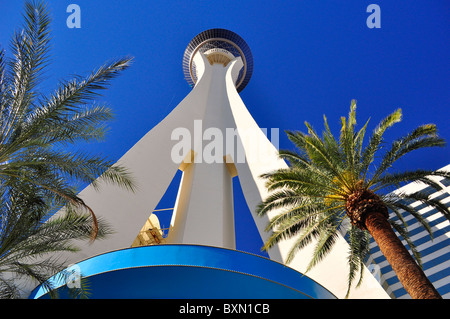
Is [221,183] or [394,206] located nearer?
[394,206]

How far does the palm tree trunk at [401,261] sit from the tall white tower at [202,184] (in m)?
5.53

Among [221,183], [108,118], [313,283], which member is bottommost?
[313,283]

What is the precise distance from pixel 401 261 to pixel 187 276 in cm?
458

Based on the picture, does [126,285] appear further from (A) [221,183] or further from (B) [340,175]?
(A) [221,183]

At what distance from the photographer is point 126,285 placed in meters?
9.02

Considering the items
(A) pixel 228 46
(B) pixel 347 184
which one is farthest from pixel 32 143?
(A) pixel 228 46

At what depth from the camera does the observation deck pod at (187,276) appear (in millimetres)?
8656

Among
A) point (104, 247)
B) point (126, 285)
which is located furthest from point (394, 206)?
point (104, 247)

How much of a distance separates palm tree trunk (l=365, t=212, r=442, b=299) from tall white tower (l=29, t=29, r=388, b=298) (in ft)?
18.1

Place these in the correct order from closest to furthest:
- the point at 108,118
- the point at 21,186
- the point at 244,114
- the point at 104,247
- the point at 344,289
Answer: the point at 21,186
the point at 108,118
the point at 344,289
the point at 104,247
the point at 244,114

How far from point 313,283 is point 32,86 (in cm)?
743

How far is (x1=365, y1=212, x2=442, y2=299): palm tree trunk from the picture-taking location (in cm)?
774

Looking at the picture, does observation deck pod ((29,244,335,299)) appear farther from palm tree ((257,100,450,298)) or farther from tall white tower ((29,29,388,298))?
tall white tower ((29,29,388,298))

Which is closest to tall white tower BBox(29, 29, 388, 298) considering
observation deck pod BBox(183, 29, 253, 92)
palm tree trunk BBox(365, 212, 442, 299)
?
palm tree trunk BBox(365, 212, 442, 299)
